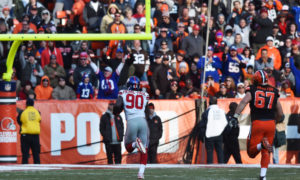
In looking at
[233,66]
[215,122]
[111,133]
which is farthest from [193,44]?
[111,133]

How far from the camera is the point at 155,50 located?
19203 mm

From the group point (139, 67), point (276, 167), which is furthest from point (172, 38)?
point (276, 167)

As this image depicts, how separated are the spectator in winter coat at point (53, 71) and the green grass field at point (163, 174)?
505 cm

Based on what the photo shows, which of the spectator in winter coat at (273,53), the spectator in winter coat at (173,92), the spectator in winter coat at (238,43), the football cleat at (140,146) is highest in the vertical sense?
the spectator in winter coat at (238,43)

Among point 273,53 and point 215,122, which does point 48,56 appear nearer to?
point 215,122

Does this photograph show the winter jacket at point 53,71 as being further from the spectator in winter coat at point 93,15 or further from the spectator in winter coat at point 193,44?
the spectator in winter coat at point 193,44

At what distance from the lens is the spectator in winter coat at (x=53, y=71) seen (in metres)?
18.0

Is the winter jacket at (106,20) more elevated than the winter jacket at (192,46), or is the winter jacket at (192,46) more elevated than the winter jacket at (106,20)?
the winter jacket at (106,20)

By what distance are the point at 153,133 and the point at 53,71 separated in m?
2.80

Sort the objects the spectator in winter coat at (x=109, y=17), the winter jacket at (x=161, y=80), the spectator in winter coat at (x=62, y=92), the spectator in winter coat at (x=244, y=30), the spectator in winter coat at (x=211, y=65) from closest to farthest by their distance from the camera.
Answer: the spectator in winter coat at (x=62, y=92), the winter jacket at (x=161, y=80), the spectator in winter coat at (x=211, y=65), the spectator in winter coat at (x=109, y=17), the spectator in winter coat at (x=244, y=30)

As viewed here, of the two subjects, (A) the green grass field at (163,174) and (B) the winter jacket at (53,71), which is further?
(B) the winter jacket at (53,71)

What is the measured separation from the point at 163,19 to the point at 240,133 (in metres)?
3.92

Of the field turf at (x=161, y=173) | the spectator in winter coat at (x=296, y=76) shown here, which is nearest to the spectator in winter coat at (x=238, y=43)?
the spectator in winter coat at (x=296, y=76)

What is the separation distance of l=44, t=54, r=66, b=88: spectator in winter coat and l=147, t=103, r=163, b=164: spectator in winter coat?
2.47m
